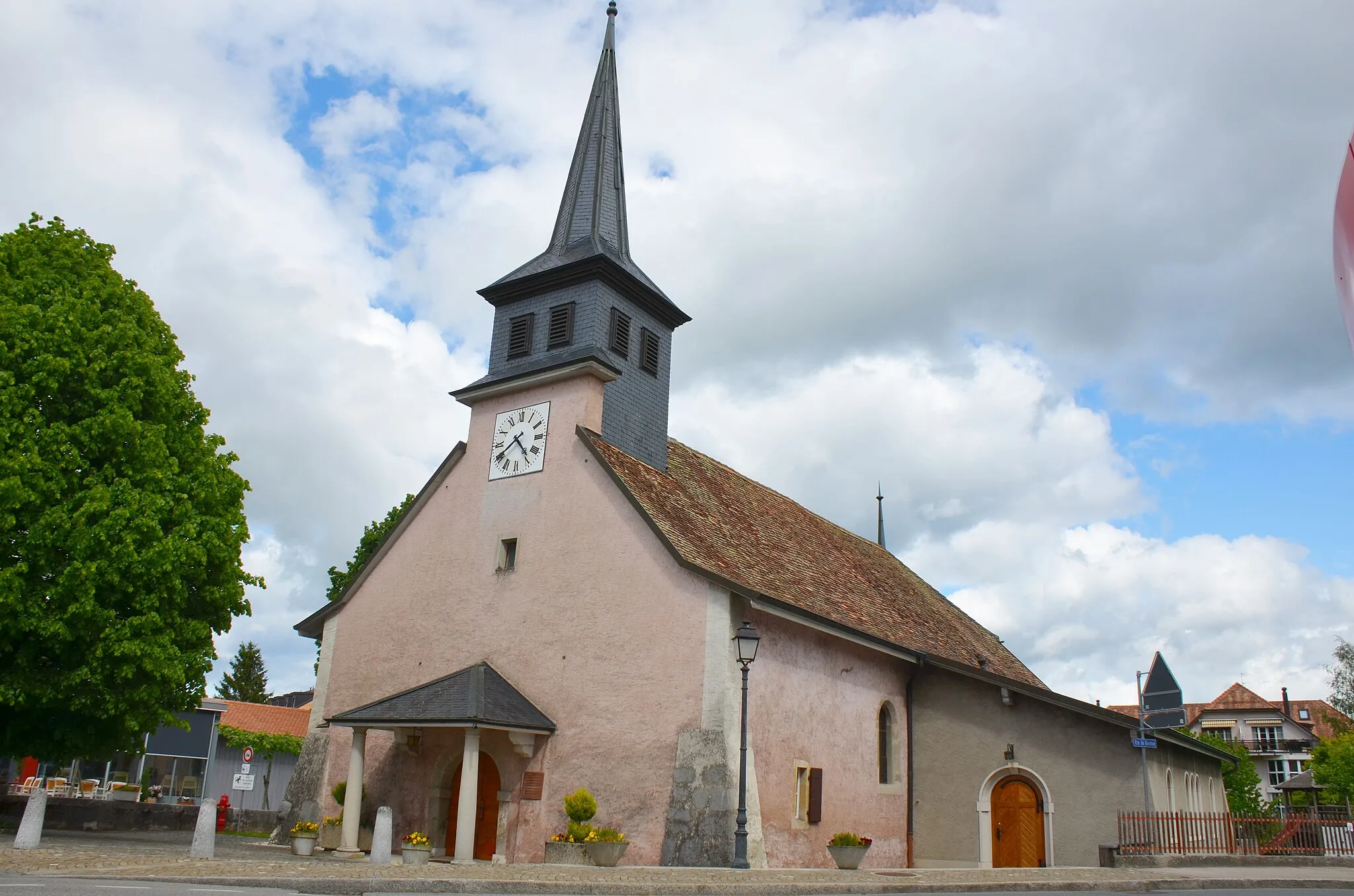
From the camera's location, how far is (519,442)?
22.5 meters

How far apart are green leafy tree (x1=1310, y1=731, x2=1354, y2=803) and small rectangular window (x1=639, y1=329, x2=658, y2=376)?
3976 cm

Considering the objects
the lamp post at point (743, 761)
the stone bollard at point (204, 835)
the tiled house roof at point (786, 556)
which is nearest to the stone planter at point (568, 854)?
the lamp post at point (743, 761)

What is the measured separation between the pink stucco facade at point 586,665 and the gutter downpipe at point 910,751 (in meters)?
0.23

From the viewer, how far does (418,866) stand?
50.0 ft

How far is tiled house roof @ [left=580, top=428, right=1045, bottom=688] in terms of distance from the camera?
66.9 ft

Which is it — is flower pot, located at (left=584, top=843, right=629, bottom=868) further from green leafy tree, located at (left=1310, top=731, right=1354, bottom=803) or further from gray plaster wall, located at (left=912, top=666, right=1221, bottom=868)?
green leafy tree, located at (left=1310, top=731, right=1354, bottom=803)

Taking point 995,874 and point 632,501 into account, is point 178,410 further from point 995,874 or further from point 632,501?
point 995,874

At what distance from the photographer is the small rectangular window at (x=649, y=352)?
934 inches

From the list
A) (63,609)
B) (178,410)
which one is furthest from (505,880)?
(178,410)

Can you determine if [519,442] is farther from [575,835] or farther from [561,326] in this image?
[575,835]

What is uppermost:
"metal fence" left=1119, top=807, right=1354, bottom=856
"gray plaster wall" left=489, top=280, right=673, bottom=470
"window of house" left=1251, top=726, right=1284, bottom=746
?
"gray plaster wall" left=489, top=280, right=673, bottom=470

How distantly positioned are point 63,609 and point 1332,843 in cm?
2537

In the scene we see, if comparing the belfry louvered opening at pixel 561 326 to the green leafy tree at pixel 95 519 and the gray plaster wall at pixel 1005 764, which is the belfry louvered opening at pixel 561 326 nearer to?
the green leafy tree at pixel 95 519

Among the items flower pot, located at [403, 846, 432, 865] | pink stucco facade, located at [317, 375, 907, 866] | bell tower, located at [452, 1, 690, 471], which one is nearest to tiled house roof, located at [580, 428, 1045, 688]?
pink stucco facade, located at [317, 375, 907, 866]
